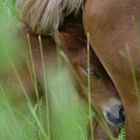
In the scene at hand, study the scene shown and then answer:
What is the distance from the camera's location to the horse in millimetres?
2533

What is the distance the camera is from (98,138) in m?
2.88

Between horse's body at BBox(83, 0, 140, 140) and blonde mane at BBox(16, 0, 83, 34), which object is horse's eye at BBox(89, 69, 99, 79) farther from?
horse's body at BBox(83, 0, 140, 140)

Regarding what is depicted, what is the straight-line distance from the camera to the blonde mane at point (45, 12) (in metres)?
2.52

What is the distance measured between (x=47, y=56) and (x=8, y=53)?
176cm

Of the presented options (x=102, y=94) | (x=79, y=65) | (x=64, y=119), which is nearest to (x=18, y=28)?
(x=79, y=65)

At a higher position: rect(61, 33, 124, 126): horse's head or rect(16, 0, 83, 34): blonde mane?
rect(16, 0, 83, 34): blonde mane

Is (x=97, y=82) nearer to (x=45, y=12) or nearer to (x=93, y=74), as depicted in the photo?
(x=93, y=74)

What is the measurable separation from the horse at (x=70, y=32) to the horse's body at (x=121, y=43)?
9.1 inches

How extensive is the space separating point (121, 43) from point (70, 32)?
2.52 ft

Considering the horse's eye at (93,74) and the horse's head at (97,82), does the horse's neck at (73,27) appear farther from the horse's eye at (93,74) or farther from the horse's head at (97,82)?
the horse's eye at (93,74)

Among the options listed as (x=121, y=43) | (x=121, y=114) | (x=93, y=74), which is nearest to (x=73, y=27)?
(x=93, y=74)

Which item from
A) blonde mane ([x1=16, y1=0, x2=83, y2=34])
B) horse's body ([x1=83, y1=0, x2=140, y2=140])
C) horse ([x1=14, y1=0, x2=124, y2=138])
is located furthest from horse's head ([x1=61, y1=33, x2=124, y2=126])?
horse's body ([x1=83, y1=0, x2=140, y2=140])

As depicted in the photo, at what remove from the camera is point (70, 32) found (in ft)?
9.16

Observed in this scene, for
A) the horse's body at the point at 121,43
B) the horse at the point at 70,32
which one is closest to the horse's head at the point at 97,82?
the horse at the point at 70,32
